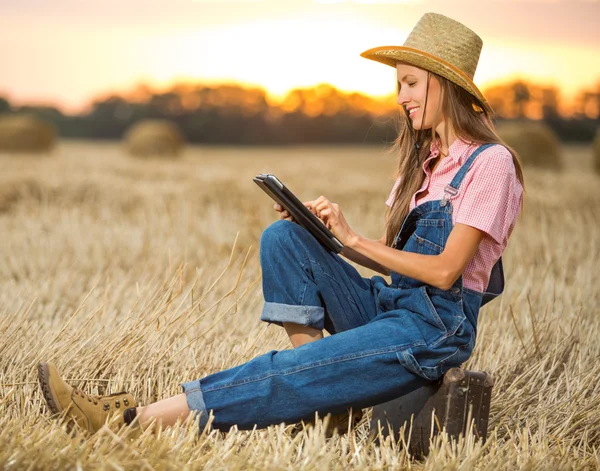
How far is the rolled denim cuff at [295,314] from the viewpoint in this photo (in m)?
2.28

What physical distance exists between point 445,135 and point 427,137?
11cm

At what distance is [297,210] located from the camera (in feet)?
7.39

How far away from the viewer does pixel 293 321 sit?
89.7 inches

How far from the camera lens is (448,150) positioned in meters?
2.34

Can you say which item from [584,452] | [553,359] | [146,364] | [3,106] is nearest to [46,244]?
[146,364]

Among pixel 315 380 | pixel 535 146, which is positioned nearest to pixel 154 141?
pixel 535 146

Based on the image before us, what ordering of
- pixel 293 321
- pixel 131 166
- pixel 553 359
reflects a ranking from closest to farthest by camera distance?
pixel 293 321 → pixel 553 359 → pixel 131 166

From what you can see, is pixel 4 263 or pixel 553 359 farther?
pixel 4 263

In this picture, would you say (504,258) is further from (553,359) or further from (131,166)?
(131,166)

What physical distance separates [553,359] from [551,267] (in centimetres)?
189

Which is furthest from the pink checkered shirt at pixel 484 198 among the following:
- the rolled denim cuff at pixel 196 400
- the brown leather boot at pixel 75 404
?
the brown leather boot at pixel 75 404

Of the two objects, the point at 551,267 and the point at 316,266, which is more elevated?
the point at 316,266

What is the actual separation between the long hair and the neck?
0.01 meters

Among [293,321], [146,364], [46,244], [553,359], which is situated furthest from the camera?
[46,244]
